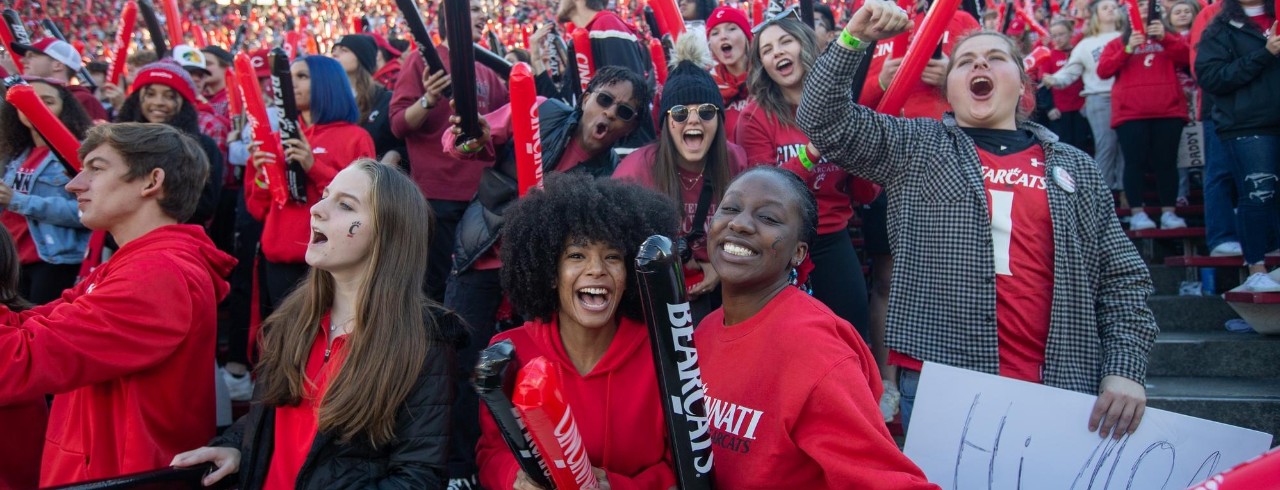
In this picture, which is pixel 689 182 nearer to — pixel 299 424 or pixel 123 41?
pixel 299 424

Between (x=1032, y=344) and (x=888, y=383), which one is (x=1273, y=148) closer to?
(x=888, y=383)

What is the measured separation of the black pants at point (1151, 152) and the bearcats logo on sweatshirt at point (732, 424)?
18.3 feet

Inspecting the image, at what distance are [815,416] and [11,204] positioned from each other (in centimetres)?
435

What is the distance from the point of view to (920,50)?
319 cm

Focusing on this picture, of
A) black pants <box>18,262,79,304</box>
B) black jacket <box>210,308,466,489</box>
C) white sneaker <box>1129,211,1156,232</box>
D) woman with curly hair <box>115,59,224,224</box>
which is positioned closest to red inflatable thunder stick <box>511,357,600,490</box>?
black jacket <box>210,308,466,489</box>

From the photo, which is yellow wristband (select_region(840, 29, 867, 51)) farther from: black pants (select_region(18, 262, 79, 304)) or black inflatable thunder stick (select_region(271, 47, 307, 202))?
black pants (select_region(18, 262, 79, 304))

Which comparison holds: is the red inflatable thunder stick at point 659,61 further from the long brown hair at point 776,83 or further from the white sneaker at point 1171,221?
the white sneaker at point 1171,221

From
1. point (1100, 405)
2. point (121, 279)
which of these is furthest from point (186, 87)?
point (1100, 405)

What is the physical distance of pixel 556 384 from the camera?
1.71m

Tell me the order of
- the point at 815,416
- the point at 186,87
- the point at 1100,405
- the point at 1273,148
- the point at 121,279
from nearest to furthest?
the point at 815,416
the point at 1100,405
the point at 121,279
the point at 1273,148
the point at 186,87

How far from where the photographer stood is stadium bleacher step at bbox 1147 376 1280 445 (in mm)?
4062

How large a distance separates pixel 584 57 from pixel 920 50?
7.67ft

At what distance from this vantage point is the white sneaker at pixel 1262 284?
447 centimetres

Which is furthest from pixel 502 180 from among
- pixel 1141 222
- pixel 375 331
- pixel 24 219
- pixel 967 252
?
pixel 1141 222
